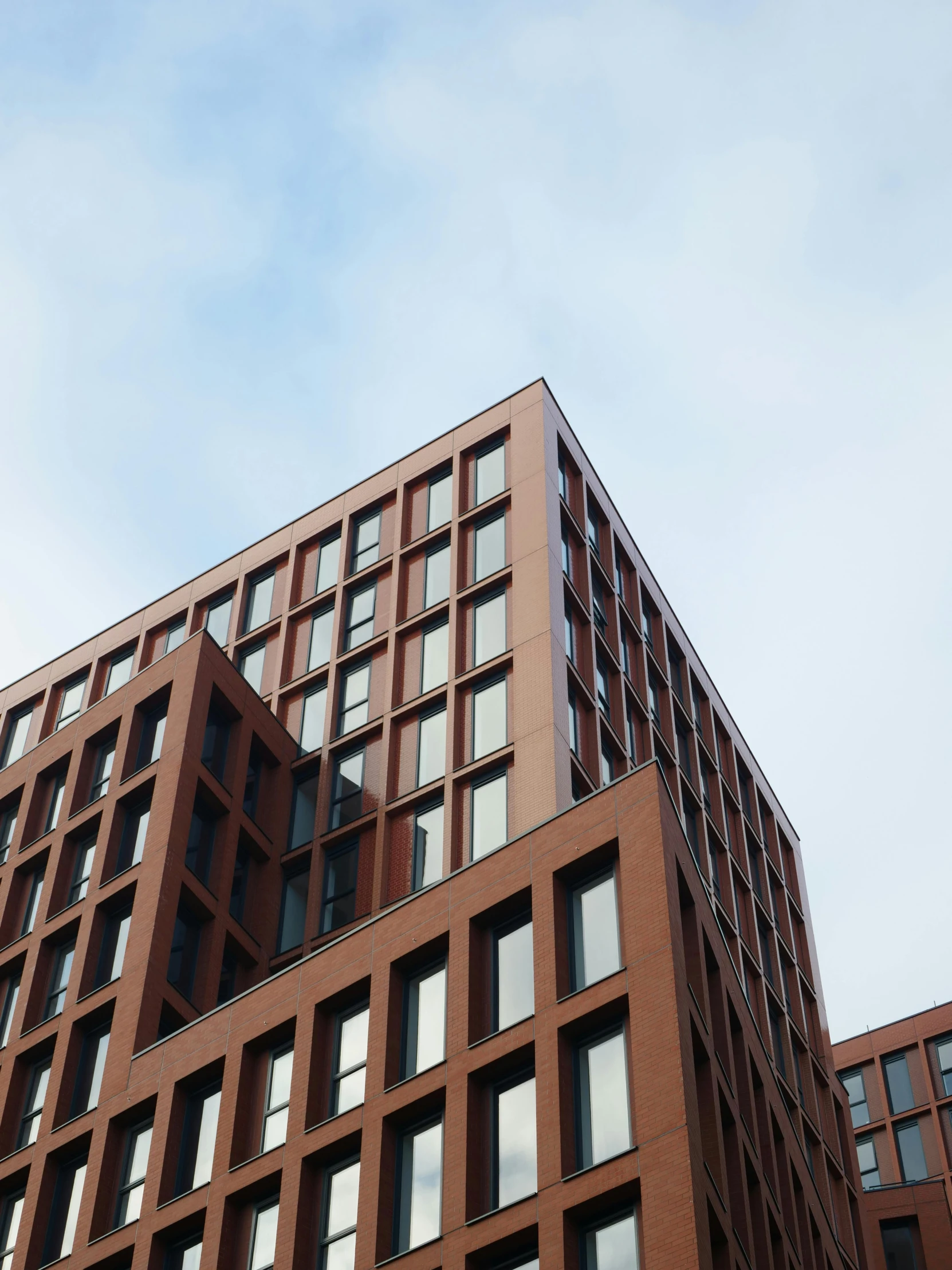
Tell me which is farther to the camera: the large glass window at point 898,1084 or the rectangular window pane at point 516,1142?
the large glass window at point 898,1084

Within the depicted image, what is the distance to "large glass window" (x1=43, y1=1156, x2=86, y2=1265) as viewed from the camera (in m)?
36.5

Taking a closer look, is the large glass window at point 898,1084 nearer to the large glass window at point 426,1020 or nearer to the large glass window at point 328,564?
the large glass window at point 328,564

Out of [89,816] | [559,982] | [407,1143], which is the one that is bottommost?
[407,1143]

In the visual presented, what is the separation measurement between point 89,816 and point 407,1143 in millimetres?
18517

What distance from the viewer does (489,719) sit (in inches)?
1864

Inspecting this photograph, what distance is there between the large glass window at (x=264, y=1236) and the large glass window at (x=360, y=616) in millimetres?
23788

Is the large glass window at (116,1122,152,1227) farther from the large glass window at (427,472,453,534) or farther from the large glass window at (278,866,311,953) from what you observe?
the large glass window at (427,472,453,534)

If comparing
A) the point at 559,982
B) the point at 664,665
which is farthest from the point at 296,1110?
the point at 664,665

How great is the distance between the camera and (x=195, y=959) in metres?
42.9

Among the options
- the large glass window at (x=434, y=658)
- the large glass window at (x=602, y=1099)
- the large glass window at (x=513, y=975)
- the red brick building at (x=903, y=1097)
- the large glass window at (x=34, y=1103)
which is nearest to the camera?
the large glass window at (x=602, y=1099)

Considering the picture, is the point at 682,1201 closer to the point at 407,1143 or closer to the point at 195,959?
the point at 407,1143

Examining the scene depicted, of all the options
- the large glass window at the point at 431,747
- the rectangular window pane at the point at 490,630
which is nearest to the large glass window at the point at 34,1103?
the large glass window at the point at 431,747

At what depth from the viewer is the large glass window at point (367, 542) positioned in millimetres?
56781

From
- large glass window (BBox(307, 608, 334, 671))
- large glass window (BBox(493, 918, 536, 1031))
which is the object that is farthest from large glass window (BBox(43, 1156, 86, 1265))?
large glass window (BBox(307, 608, 334, 671))
